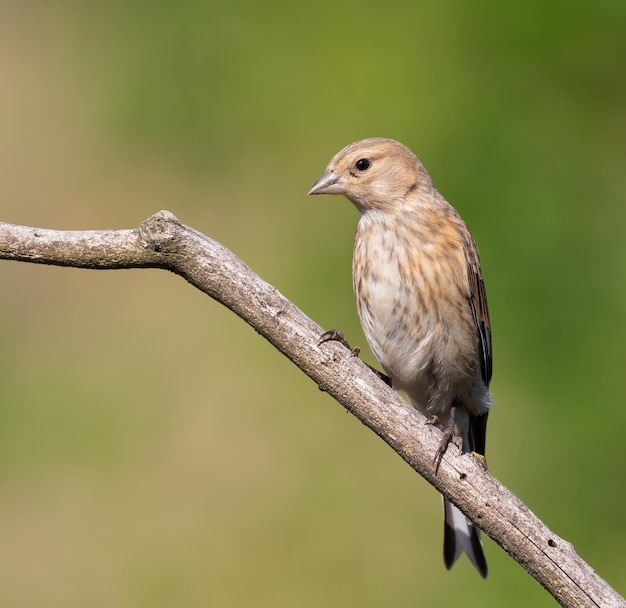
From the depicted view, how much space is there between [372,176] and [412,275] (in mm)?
398

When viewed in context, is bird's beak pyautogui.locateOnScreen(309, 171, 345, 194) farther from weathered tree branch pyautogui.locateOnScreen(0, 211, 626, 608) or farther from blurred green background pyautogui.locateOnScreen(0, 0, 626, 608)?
blurred green background pyautogui.locateOnScreen(0, 0, 626, 608)

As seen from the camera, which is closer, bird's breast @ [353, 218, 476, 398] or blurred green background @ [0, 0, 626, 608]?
bird's breast @ [353, 218, 476, 398]

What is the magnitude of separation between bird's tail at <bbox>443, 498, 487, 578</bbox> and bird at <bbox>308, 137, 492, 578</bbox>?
418 mm

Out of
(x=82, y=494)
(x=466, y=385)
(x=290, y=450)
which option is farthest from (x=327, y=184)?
(x=82, y=494)

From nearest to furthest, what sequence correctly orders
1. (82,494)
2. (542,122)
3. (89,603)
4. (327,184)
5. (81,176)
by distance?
(327,184) < (89,603) < (82,494) < (542,122) < (81,176)

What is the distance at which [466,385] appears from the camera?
3.80 meters

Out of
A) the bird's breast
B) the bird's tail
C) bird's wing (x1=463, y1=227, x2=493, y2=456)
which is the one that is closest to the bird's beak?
the bird's breast

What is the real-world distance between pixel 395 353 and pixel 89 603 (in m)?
2.34

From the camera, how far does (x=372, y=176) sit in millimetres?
3664

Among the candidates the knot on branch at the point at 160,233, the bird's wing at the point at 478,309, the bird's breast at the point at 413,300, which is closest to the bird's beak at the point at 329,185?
the bird's breast at the point at 413,300

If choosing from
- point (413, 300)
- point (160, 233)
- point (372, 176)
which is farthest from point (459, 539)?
point (160, 233)

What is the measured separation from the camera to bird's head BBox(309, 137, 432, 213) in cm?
365

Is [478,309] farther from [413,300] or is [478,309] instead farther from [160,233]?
[160,233]

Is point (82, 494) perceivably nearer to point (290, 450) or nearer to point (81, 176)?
point (290, 450)
